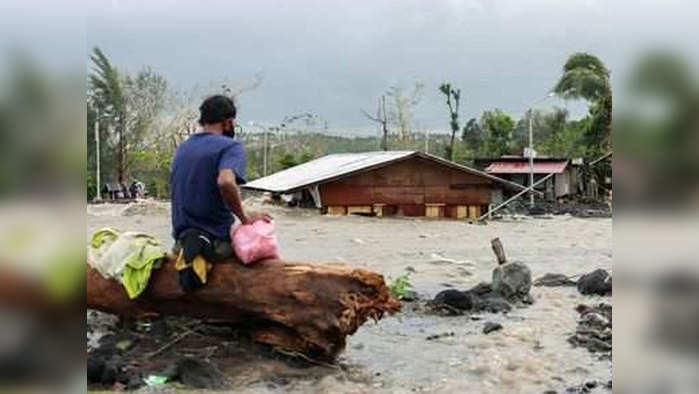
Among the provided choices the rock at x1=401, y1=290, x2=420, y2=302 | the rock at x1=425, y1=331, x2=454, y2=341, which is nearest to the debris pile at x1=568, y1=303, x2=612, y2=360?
the rock at x1=425, y1=331, x2=454, y2=341

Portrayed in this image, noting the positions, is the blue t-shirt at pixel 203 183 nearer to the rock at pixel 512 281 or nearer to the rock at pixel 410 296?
the rock at pixel 410 296

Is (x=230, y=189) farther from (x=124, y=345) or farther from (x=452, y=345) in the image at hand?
(x=452, y=345)

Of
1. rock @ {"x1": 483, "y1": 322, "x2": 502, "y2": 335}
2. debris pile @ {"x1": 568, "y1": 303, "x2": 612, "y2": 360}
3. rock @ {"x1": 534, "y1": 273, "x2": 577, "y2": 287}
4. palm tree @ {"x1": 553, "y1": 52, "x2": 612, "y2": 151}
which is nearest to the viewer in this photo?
debris pile @ {"x1": 568, "y1": 303, "x2": 612, "y2": 360}

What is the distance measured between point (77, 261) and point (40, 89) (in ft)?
0.97

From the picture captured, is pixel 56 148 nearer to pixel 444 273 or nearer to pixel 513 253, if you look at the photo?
pixel 444 273

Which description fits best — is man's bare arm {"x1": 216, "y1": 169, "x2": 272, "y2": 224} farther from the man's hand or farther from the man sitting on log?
the man's hand

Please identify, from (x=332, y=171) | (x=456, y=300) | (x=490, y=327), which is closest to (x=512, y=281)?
(x=456, y=300)

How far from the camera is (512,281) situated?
30.8ft

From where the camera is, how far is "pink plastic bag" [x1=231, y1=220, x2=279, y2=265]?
6.06 m

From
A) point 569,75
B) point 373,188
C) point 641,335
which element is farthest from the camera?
point 569,75

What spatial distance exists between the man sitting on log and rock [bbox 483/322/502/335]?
258 centimetres

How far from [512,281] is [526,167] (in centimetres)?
3101

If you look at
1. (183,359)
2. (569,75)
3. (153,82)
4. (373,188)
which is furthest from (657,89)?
(569,75)

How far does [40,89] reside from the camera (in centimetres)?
130
